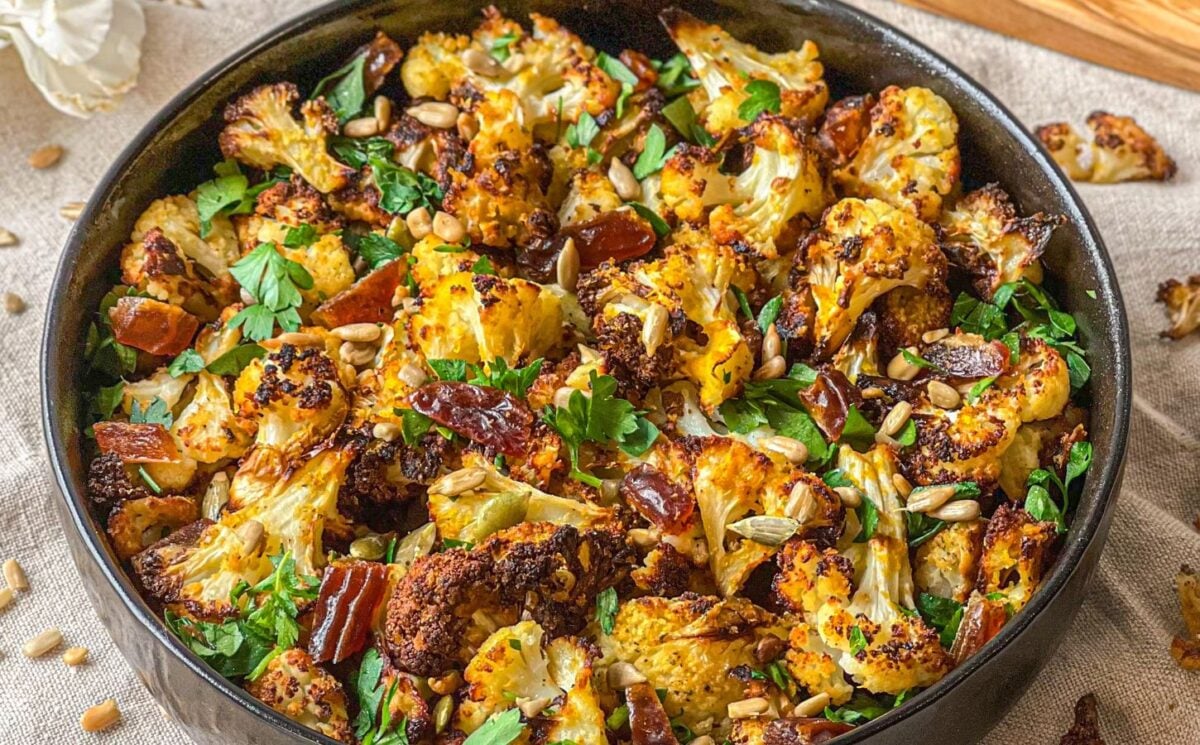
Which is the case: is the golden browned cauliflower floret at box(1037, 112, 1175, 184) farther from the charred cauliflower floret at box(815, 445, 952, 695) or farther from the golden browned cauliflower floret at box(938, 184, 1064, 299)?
the charred cauliflower floret at box(815, 445, 952, 695)

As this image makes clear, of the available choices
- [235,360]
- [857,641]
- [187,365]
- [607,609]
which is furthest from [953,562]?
[187,365]

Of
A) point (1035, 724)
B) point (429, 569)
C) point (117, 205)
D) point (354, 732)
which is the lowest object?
point (1035, 724)

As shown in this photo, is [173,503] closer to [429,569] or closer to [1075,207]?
[429,569]

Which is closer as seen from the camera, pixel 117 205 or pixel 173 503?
pixel 173 503

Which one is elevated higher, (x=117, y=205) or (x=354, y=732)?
(x=117, y=205)

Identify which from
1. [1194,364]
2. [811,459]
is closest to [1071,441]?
[811,459]

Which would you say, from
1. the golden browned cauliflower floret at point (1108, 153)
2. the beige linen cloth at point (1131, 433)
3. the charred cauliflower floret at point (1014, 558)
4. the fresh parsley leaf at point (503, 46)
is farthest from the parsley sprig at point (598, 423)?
the golden browned cauliflower floret at point (1108, 153)

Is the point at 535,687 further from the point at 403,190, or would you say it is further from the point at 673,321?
the point at 403,190
